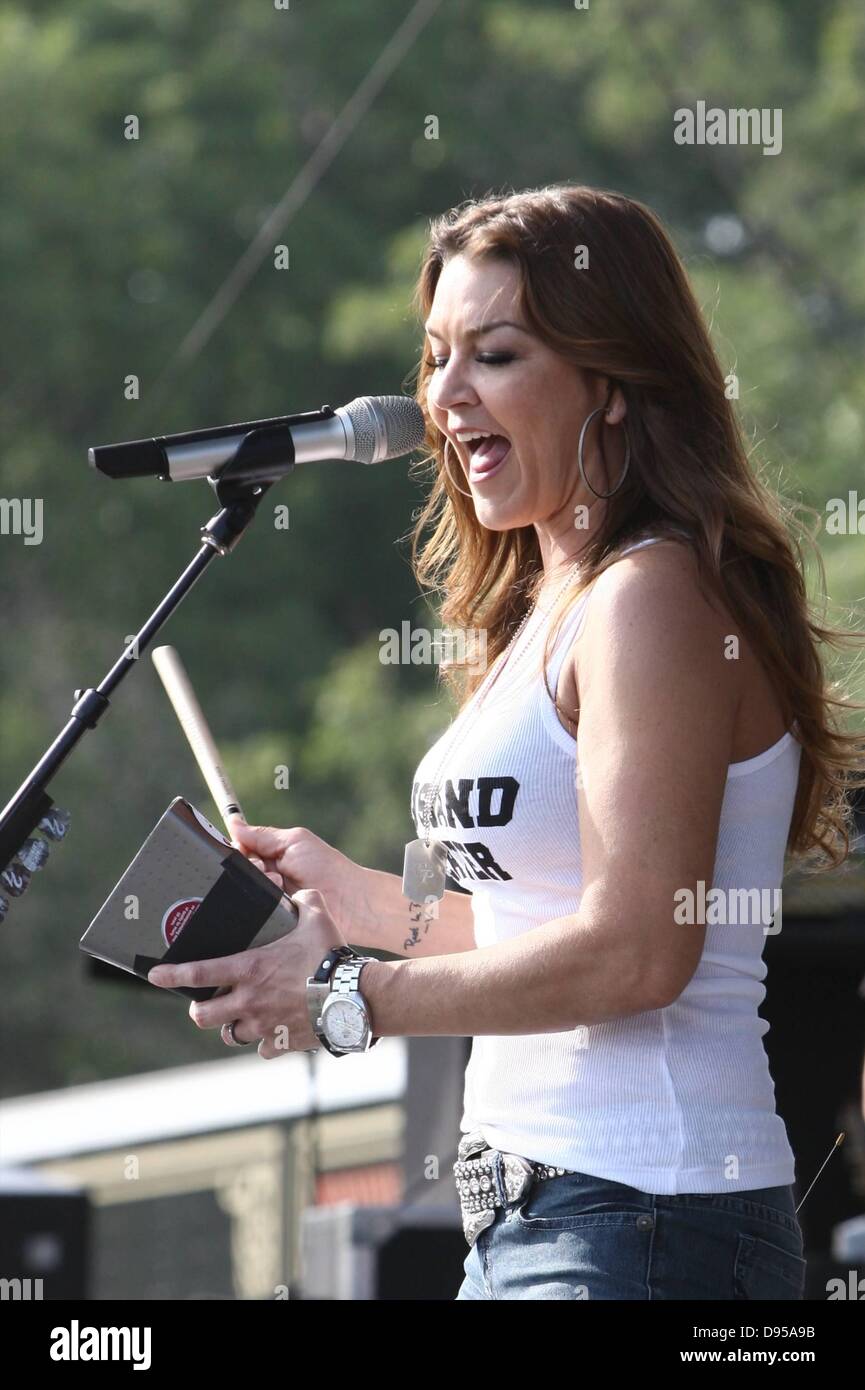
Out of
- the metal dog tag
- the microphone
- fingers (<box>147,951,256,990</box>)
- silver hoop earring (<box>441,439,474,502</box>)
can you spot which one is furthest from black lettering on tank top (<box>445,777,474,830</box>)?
silver hoop earring (<box>441,439,474,502</box>)

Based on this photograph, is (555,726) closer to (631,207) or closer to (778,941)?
(631,207)

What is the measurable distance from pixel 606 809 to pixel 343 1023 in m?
0.33

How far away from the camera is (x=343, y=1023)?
178 cm

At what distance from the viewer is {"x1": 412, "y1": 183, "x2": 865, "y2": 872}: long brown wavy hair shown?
1.84m

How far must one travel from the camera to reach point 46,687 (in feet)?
44.0

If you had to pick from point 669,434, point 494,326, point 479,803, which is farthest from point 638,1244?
point 494,326

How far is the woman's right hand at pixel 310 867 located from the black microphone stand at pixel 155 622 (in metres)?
0.39

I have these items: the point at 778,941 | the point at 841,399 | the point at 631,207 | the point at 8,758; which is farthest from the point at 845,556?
the point at 8,758

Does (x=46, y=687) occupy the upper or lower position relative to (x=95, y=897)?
upper

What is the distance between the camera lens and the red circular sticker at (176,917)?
70.9 inches

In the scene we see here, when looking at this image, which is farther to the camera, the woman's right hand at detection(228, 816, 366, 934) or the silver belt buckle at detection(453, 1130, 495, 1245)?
the woman's right hand at detection(228, 816, 366, 934)

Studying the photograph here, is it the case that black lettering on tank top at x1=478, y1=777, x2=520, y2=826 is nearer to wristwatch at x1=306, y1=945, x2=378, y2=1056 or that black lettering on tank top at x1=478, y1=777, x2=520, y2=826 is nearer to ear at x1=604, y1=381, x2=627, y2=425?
wristwatch at x1=306, y1=945, x2=378, y2=1056

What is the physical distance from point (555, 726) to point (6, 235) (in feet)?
40.6

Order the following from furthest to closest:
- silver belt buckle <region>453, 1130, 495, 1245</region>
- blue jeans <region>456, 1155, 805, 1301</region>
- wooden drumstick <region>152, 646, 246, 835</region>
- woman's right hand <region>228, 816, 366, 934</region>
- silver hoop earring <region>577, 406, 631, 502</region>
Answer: woman's right hand <region>228, 816, 366, 934</region> → wooden drumstick <region>152, 646, 246, 835</region> → silver hoop earring <region>577, 406, 631, 502</region> → silver belt buckle <region>453, 1130, 495, 1245</region> → blue jeans <region>456, 1155, 805, 1301</region>
